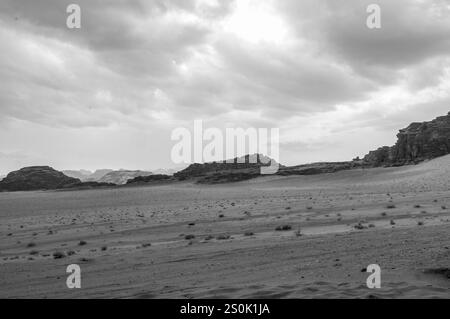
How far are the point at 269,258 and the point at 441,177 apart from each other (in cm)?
4414

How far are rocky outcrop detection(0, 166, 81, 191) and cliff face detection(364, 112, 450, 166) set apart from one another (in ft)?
229

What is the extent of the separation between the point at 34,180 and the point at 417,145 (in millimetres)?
89976

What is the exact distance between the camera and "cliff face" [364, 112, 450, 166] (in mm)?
76262

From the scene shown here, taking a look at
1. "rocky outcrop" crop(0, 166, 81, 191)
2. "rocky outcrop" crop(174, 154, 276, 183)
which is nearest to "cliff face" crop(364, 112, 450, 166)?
"rocky outcrop" crop(174, 154, 276, 183)

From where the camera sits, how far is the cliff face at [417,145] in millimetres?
76262

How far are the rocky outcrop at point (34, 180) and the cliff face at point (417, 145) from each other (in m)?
69.8

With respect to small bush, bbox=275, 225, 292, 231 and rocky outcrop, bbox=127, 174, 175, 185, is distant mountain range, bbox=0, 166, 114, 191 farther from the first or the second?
small bush, bbox=275, 225, 292, 231

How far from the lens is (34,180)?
111062 mm

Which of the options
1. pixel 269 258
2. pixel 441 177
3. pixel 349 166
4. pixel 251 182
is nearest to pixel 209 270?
pixel 269 258

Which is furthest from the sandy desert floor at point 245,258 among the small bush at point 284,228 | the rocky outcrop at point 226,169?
the rocky outcrop at point 226,169

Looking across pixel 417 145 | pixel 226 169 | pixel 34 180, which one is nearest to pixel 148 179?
pixel 226 169

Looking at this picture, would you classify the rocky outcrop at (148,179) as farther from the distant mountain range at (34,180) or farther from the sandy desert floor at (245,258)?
the sandy desert floor at (245,258)
